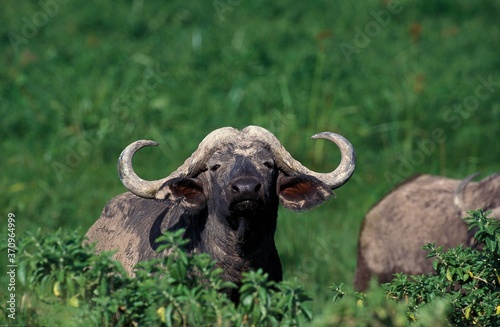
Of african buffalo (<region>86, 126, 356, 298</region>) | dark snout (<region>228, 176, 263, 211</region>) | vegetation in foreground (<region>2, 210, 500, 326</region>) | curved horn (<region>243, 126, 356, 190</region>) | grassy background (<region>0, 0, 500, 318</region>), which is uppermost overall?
grassy background (<region>0, 0, 500, 318</region>)

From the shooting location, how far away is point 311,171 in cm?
753

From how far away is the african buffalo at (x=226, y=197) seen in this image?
697 centimetres

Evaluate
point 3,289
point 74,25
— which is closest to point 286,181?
point 3,289

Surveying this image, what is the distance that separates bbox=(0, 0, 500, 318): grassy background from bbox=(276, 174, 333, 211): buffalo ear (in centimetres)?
323

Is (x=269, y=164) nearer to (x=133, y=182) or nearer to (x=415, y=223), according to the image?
(x=133, y=182)

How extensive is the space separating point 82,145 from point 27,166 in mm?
737

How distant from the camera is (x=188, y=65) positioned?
51.2 feet

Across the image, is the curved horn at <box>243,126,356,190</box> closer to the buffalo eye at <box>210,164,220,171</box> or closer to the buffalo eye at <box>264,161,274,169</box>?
the buffalo eye at <box>264,161,274,169</box>

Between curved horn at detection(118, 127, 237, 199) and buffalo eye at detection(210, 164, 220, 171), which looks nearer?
buffalo eye at detection(210, 164, 220, 171)

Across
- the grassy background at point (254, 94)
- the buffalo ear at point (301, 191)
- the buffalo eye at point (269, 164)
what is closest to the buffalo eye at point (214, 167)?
the buffalo eye at point (269, 164)

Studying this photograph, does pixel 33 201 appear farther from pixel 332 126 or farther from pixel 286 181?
pixel 286 181

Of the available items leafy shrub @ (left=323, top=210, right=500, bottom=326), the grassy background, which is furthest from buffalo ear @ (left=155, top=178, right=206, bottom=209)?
the grassy background

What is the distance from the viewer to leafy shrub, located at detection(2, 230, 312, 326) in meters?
5.50

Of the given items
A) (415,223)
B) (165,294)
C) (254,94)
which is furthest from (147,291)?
(254,94)
